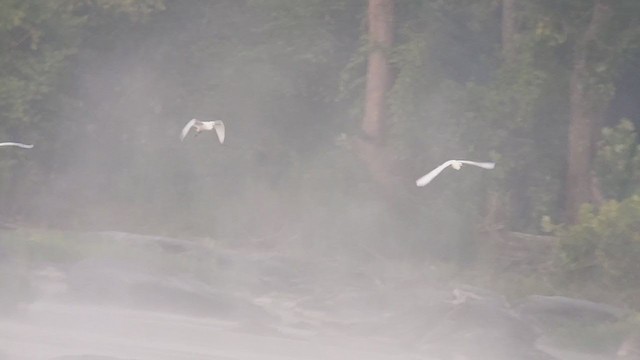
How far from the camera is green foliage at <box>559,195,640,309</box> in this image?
460 inches

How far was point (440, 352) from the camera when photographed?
984 centimetres

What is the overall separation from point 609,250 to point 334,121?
18.1 ft

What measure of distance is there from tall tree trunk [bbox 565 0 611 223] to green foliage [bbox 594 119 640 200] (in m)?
0.20

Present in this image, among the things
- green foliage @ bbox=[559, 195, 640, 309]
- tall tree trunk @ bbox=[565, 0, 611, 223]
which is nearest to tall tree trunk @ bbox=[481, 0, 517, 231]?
tall tree trunk @ bbox=[565, 0, 611, 223]

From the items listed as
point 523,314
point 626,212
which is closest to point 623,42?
point 626,212

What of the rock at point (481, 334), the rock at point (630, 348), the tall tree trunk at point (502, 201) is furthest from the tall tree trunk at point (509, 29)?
the rock at point (630, 348)

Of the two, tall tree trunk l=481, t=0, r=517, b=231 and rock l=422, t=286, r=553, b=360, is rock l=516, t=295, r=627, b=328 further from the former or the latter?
tall tree trunk l=481, t=0, r=517, b=231

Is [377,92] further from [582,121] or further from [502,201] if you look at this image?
[582,121]

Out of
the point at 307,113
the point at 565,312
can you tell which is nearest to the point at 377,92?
the point at 307,113

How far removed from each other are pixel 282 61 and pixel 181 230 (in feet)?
8.77

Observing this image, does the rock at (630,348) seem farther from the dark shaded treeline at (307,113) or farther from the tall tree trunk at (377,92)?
the tall tree trunk at (377,92)

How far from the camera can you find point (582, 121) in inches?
534

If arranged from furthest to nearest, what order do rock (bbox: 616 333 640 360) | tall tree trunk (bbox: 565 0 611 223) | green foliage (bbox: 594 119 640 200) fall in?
green foliage (bbox: 594 119 640 200)
tall tree trunk (bbox: 565 0 611 223)
rock (bbox: 616 333 640 360)

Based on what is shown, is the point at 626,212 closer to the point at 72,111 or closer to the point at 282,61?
the point at 282,61
